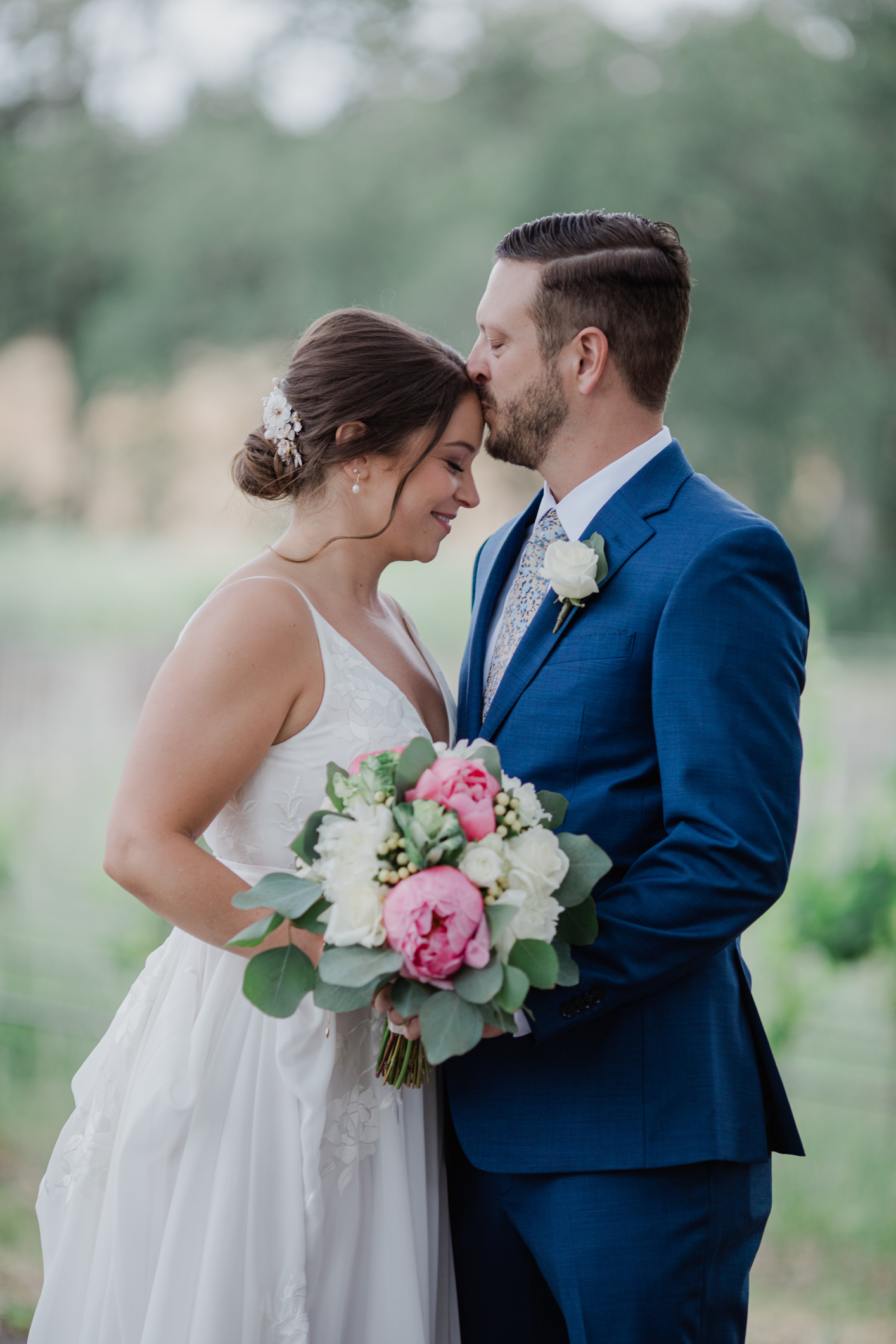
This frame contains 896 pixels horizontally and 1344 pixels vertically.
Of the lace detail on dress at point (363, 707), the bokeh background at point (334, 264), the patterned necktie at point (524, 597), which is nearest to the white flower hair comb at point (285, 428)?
the lace detail on dress at point (363, 707)

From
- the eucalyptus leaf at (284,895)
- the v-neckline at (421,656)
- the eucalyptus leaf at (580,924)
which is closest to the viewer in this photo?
the eucalyptus leaf at (284,895)

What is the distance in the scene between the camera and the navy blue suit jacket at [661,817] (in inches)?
72.6

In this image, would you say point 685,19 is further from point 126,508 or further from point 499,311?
point 499,311

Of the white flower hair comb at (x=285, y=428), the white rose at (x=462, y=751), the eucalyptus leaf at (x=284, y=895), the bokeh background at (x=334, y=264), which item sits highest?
the bokeh background at (x=334, y=264)

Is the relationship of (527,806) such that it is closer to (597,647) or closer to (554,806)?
(554,806)

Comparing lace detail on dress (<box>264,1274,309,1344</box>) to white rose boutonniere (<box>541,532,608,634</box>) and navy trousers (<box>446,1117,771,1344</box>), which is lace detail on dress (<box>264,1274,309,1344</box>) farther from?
white rose boutonniere (<box>541,532,608,634</box>)

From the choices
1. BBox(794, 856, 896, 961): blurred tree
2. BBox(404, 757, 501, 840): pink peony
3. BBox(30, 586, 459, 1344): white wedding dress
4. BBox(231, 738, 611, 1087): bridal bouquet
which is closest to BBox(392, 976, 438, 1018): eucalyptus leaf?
BBox(231, 738, 611, 1087): bridal bouquet

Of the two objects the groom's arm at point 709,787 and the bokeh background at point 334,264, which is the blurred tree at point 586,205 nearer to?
the bokeh background at point 334,264

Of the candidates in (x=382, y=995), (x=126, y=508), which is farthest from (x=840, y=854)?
(x=126, y=508)

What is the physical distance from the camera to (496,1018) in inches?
62.4

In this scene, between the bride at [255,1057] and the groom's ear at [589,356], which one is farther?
the groom's ear at [589,356]

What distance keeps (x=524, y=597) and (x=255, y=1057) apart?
1.03 metres

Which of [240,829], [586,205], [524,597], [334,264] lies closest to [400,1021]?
[240,829]

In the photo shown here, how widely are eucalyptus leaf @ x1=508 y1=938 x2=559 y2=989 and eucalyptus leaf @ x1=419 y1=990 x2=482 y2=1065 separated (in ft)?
0.29
